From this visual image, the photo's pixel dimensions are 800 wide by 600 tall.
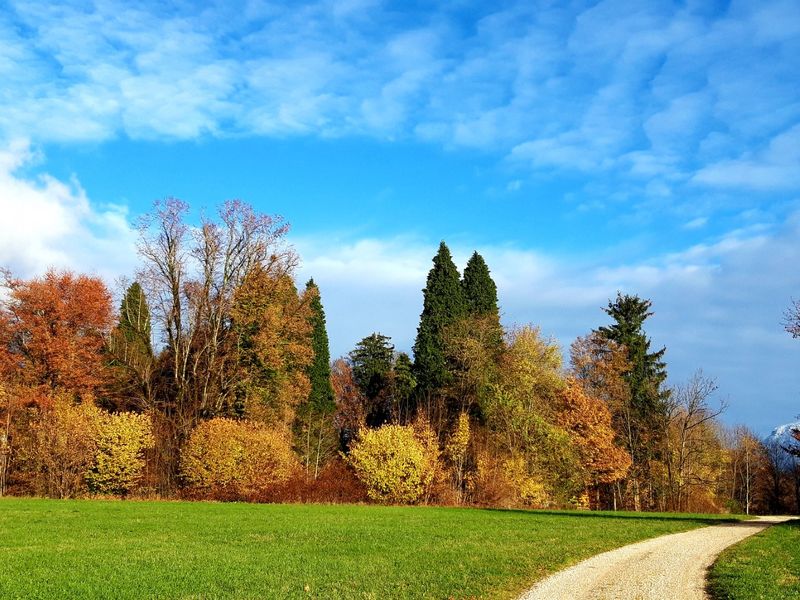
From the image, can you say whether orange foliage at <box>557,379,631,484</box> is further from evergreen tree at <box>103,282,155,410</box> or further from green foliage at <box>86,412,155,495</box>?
evergreen tree at <box>103,282,155,410</box>

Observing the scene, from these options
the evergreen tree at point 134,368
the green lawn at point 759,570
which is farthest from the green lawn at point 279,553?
the evergreen tree at point 134,368

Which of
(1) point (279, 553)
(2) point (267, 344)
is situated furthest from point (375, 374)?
(1) point (279, 553)

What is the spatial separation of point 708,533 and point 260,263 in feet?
113

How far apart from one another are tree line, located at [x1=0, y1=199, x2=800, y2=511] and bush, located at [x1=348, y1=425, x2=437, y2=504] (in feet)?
0.39

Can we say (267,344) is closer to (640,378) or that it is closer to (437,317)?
(437,317)

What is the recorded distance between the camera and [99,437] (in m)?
41.9

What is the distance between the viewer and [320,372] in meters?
59.4

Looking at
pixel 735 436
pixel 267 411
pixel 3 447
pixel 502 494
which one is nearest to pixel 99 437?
pixel 3 447

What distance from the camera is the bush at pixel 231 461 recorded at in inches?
1647

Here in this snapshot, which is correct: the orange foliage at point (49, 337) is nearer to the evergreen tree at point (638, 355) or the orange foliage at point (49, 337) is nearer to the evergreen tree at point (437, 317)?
the evergreen tree at point (437, 317)

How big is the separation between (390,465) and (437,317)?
15.0 metres

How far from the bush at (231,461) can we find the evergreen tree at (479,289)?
74.4 ft

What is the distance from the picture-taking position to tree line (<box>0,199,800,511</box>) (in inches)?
1674

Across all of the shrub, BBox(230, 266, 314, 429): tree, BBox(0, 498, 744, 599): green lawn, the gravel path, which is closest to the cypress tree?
BBox(230, 266, 314, 429): tree
